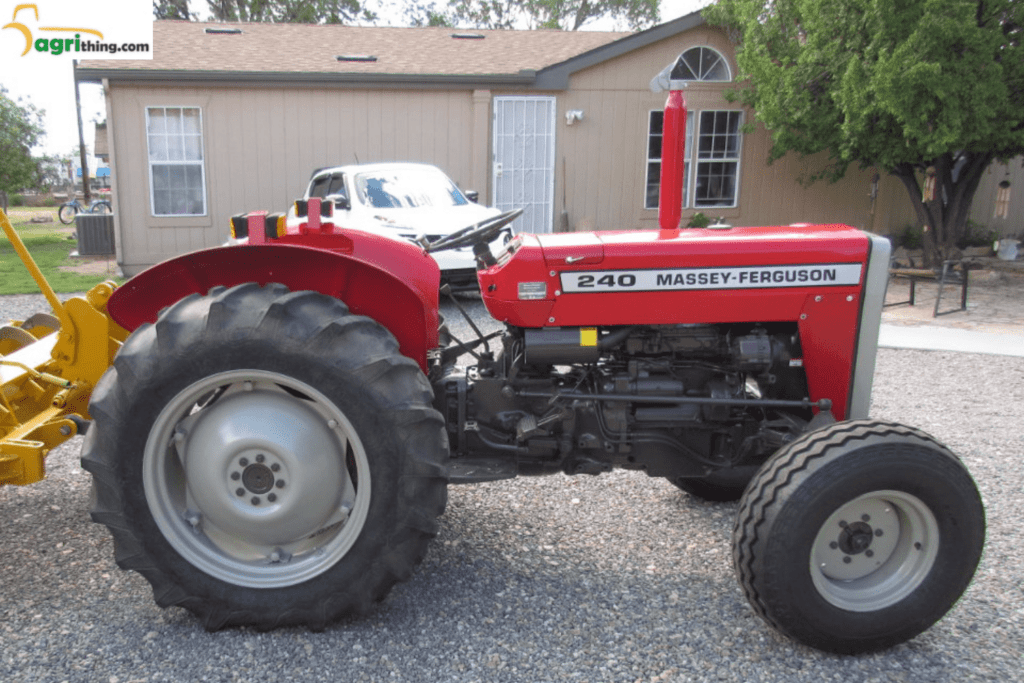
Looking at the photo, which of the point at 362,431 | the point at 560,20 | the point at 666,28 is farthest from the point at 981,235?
the point at 560,20

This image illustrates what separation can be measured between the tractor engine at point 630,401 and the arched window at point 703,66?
1118cm

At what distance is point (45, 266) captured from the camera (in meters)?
12.7

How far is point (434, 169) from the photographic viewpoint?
403 inches

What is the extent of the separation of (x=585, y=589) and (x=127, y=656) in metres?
1.46

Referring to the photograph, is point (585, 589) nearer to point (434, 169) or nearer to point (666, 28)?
point (434, 169)

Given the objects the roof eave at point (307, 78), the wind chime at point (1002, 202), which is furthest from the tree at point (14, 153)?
the wind chime at point (1002, 202)

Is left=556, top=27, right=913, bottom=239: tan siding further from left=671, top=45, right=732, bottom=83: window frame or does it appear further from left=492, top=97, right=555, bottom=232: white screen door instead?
left=492, top=97, right=555, bottom=232: white screen door

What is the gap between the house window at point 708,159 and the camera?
43.7 ft

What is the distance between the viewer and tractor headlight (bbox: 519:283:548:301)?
2.67 m

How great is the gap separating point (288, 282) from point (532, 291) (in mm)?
789

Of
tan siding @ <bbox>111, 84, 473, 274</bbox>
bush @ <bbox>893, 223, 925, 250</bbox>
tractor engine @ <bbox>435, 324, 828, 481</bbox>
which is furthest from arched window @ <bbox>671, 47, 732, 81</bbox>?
tractor engine @ <bbox>435, 324, 828, 481</bbox>

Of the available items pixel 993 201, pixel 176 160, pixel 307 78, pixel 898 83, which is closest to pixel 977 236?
pixel 993 201

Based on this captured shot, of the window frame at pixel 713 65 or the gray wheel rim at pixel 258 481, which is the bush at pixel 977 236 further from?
the gray wheel rim at pixel 258 481

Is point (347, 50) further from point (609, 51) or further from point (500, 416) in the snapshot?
point (500, 416)
